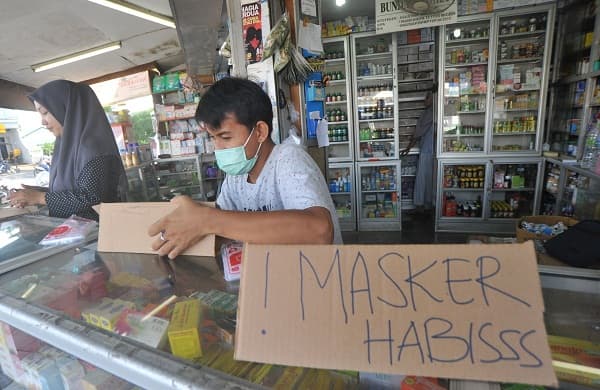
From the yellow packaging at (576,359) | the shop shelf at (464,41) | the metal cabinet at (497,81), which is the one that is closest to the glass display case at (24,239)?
the yellow packaging at (576,359)

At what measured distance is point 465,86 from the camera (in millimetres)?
4336

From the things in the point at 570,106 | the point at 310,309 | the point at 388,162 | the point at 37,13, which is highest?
the point at 37,13

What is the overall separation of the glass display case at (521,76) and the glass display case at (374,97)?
1339 mm

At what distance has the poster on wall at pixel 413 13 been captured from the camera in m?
3.27

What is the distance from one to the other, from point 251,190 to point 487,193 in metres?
3.95

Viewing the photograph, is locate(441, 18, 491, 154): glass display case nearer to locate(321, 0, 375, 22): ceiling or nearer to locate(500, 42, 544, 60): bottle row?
locate(500, 42, 544, 60): bottle row

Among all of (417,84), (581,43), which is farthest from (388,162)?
(581,43)

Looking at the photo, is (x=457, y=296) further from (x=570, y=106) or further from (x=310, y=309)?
(x=570, y=106)

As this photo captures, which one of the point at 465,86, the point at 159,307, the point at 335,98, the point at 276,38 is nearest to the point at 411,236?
the point at 465,86

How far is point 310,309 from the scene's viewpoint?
0.53 meters

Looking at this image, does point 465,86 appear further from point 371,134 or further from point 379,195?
point 379,195

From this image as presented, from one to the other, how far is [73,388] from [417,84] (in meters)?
5.45

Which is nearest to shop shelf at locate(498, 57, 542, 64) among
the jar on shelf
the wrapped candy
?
the jar on shelf

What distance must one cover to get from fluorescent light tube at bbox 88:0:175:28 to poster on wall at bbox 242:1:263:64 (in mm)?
1669
